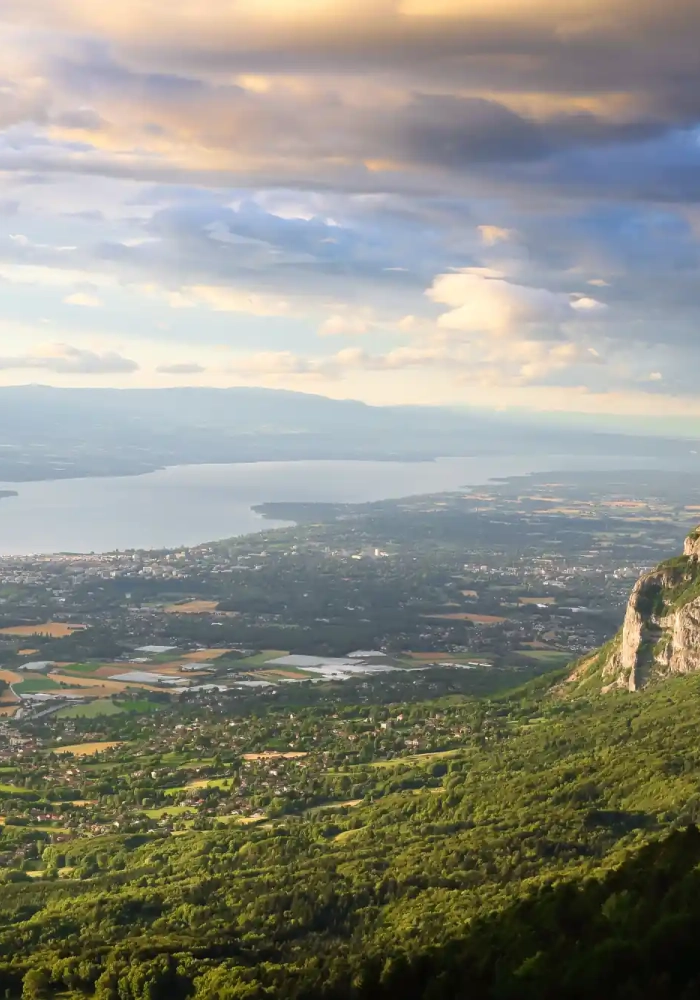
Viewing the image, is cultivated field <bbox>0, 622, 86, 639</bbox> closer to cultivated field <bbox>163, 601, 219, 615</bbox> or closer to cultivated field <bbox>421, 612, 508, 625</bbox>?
cultivated field <bbox>163, 601, 219, 615</bbox>

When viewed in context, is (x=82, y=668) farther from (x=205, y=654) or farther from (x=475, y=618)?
(x=475, y=618)

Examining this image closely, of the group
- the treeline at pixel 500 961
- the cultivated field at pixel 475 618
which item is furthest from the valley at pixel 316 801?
the cultivated field at pixel 475 618

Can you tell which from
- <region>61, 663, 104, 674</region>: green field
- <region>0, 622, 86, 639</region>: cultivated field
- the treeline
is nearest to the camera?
the treeline

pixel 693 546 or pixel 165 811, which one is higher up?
pixel 693 546

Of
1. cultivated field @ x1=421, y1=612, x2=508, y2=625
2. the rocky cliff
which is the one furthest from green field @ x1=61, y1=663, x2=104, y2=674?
cultivated field @ x1=421, y1=612, x2=508, y2=625

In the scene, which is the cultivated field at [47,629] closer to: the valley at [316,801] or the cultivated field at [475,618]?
the valley at [316,801]

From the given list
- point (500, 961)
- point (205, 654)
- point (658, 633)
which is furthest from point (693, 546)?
point (500, 961)
